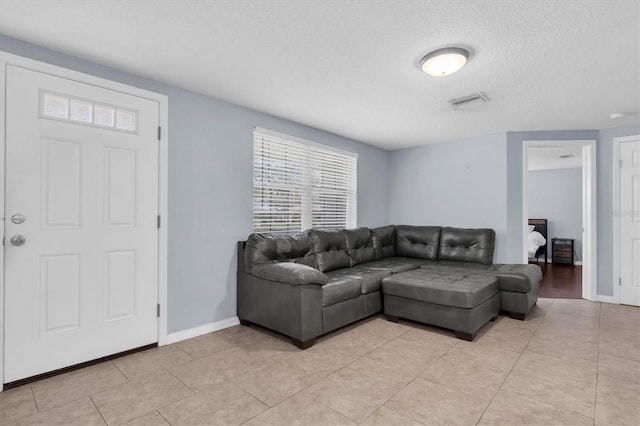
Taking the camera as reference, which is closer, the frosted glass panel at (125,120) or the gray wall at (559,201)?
the frosted glass panel at (125,120)

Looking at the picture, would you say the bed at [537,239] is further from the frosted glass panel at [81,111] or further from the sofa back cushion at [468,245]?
the frosted glass panel at [81,111]

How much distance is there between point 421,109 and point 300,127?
4.86 feet

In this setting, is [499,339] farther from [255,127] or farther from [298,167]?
[255,127]

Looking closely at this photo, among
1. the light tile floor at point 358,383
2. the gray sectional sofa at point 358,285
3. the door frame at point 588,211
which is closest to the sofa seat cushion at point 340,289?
the gray sectional sofa at point 358,285

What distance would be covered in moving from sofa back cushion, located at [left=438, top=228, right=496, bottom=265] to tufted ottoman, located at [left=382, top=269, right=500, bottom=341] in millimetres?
763

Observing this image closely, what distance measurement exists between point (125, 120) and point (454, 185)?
14.5 ft

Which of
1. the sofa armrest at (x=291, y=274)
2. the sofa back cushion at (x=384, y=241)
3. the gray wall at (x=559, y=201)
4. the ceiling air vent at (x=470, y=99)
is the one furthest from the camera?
the gray wall at (x=559, y=201)

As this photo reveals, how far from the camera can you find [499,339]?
2941 mm

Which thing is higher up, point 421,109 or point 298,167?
point 421,109

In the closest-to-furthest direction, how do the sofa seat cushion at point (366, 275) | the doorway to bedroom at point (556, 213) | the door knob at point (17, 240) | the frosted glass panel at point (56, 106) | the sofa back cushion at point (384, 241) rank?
the door knob at point (17, 240) → the frosted glass panel at point (56, 106) → the sofa seat cushion at point (366, 275) → the sofa back cushion at point (384, 241) → the doorway to bedroom at point (556, 213)

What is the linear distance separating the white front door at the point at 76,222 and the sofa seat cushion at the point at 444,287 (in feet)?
7.69

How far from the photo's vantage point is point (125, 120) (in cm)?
265

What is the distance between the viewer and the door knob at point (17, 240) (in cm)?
215

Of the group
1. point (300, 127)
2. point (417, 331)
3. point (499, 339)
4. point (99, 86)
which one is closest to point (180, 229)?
point (99, 86)
